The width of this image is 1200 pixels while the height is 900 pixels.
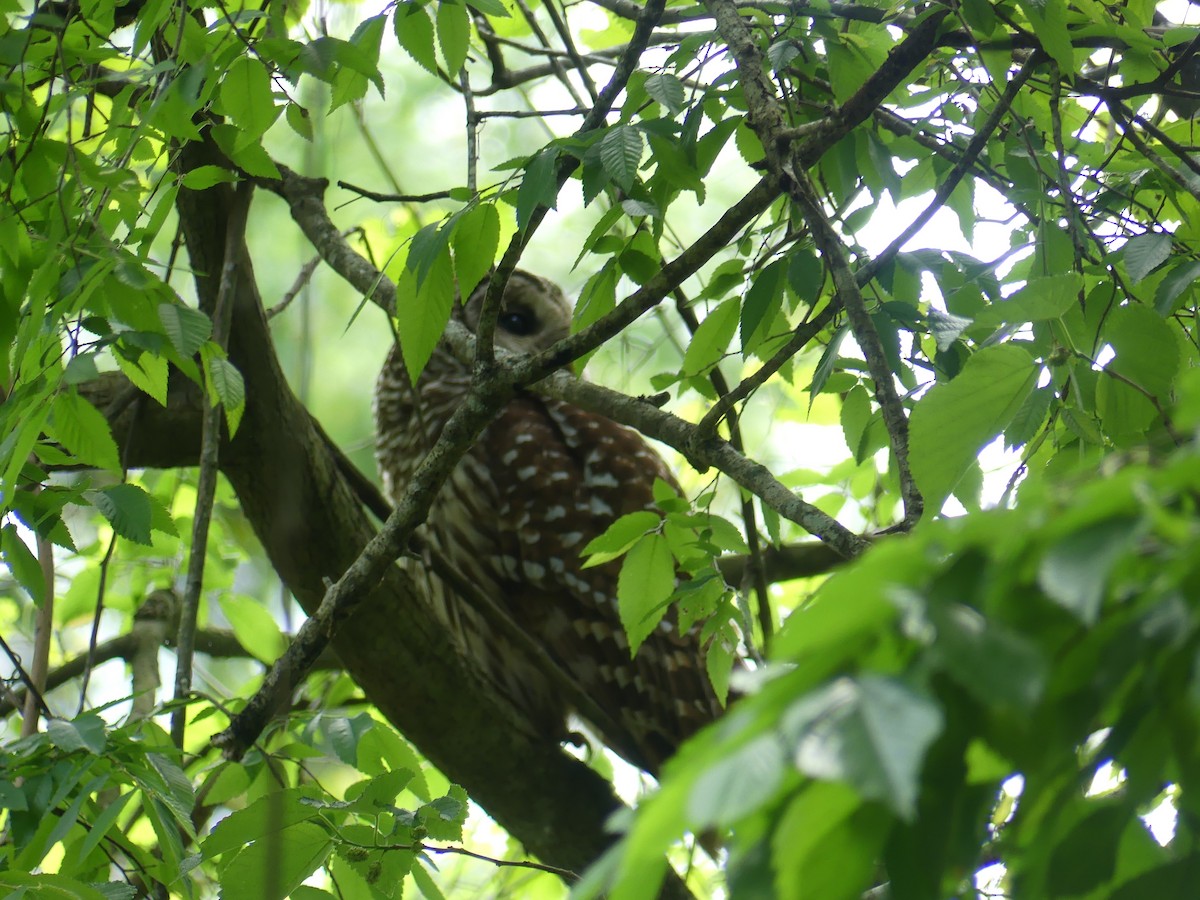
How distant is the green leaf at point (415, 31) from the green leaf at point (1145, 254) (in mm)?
764

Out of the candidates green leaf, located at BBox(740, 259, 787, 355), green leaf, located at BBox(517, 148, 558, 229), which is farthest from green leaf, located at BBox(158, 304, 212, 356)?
green leaf, located at BBox(740, 259, 787, 355)

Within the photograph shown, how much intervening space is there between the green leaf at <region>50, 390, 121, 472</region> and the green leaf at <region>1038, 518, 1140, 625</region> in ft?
3.75

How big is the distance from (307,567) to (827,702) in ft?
5.76

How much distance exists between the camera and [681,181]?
130 cm

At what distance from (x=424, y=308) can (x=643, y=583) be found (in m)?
0.46

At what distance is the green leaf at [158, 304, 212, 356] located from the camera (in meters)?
1.25

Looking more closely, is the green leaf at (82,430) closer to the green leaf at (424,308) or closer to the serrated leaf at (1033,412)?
the green leaf at (424,308)

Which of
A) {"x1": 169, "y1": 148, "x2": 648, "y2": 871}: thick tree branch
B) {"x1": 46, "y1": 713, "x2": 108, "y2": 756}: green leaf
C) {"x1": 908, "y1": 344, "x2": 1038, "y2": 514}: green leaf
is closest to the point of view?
{"x1": 908, "y1": 344, "x2": 1038, "y2": 514}: green leaf

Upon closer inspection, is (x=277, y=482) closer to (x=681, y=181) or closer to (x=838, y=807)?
(x=681, y=181)

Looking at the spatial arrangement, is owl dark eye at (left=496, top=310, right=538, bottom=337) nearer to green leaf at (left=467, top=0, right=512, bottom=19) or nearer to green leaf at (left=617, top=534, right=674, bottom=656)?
green leaf at (left=617, top=534, right=674, bottom=656)

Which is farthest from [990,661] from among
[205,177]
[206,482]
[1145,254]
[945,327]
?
[206,482]

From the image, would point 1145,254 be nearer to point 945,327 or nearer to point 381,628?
point 945,327

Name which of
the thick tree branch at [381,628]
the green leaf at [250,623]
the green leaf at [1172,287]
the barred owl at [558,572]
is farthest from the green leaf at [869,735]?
the barred owl at [558,572]

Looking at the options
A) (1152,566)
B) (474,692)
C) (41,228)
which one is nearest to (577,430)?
(474,692)
